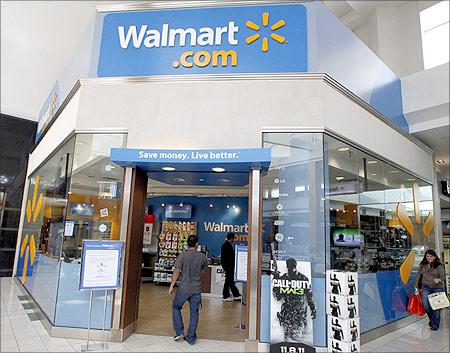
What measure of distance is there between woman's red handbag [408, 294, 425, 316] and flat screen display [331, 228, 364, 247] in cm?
180

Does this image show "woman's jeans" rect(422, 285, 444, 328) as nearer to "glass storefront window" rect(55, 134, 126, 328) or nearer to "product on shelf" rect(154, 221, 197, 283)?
"glass storefront window" rect(55, 134, 126, 328)

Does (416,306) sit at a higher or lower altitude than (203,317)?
higher

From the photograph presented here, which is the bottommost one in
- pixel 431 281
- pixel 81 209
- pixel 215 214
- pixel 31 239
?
pixel 431 281

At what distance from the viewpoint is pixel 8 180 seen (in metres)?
9.77

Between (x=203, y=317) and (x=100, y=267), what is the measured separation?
8.20 feet

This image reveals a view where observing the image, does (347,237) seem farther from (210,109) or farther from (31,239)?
(31,239)

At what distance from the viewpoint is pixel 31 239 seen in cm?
764

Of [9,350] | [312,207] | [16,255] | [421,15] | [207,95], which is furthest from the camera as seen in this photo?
[16,255]

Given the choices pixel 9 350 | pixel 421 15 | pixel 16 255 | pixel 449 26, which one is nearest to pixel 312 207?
pixel 9 350

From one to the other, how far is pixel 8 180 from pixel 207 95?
837 cm

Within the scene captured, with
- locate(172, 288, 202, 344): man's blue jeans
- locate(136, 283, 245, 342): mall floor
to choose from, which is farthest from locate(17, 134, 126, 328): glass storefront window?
locate(136, 283, 245, 342): mall floor

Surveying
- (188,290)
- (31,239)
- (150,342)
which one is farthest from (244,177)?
(31,239)

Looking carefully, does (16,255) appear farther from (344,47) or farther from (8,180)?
(344,47)

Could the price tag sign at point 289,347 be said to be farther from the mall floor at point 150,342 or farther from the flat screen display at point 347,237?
the flat screen display at point 347,237
